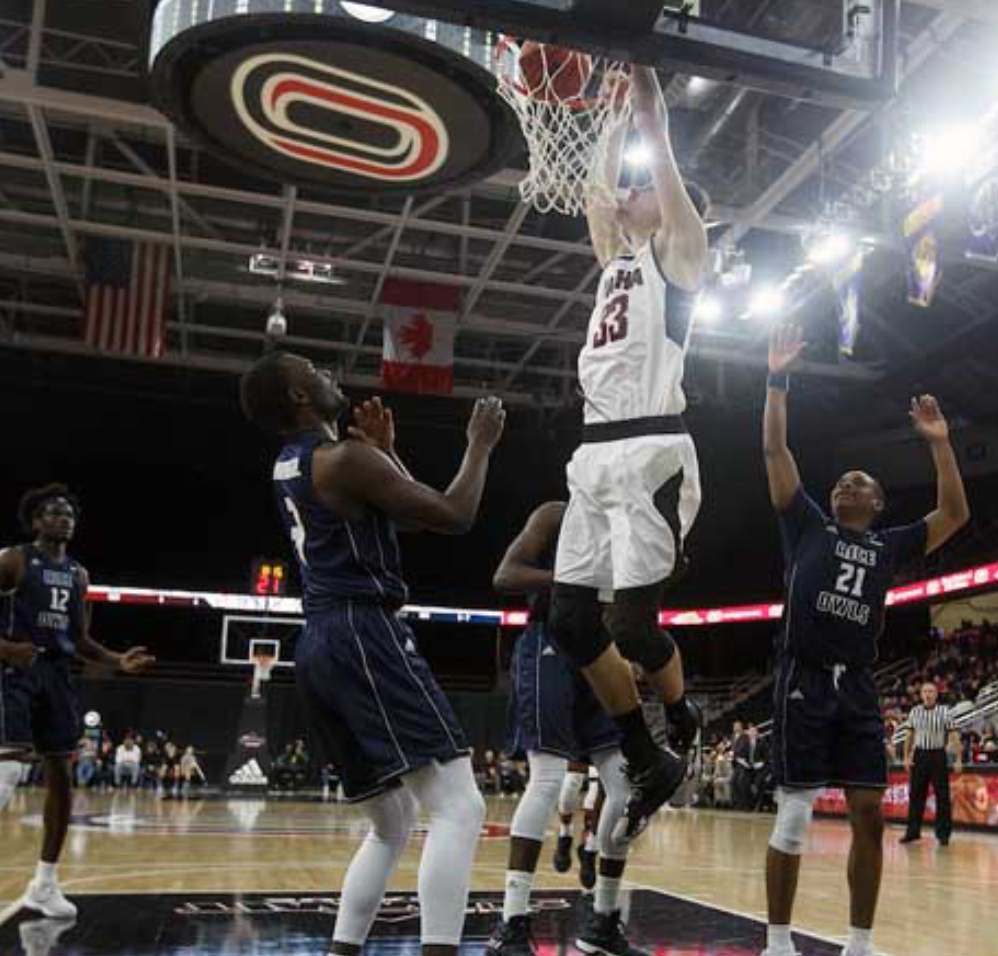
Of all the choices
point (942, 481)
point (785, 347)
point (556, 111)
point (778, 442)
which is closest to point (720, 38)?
point (785, 347)

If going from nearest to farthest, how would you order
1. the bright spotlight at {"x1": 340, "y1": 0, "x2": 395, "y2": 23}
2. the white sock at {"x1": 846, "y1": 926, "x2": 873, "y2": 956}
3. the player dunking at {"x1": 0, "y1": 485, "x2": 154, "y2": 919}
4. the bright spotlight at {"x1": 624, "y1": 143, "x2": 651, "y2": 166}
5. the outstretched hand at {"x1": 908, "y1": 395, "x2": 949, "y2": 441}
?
the bright spotlight at {"x1": 624, "y1": 143, "x2": 651, "y2": 166}
the white sock at {"x1": 846, "y1": 926, "x2": 873, "y2": 956}
the outstretched hand at {"x1": 908, "y1": 395, "x2": 949, "y2": 441}
the player dunking at {"x1": 0, "y1": 485, "x2": 154, "y2": 919}
the bright spotlight at {"x1": 340, "y1": 0, "x2": 395, "y2": 23}

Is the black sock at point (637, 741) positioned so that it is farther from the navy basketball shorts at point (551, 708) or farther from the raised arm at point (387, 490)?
the navy basketball shorts at point (551, 708)

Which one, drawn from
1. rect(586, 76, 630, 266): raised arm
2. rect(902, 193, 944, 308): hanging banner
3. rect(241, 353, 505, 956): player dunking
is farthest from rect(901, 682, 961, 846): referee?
rect(241, 353, 505, 956): player dunking

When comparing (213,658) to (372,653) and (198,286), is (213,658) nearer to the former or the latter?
(198,286)

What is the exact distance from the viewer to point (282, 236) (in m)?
16.5

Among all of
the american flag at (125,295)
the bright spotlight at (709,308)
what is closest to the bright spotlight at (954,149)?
the bright spotlight at (709,308)

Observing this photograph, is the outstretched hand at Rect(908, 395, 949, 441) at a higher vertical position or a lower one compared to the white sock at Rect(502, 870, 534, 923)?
higher

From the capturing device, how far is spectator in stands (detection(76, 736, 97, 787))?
20969 mm

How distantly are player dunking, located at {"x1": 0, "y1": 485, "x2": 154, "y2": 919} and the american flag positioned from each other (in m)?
10.7

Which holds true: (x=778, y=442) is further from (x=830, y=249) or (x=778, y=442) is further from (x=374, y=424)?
(x=830, y=249)

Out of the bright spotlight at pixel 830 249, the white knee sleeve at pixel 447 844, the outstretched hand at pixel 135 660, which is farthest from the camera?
the bright spotlight at pixel 830 249

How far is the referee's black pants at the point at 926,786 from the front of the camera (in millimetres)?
11516

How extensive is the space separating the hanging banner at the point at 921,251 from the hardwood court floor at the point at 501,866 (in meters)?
6.27

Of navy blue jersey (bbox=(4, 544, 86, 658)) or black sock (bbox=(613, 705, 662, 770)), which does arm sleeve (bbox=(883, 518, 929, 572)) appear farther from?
navy blue jersey (bbox=(4, 544, 86, 658))
